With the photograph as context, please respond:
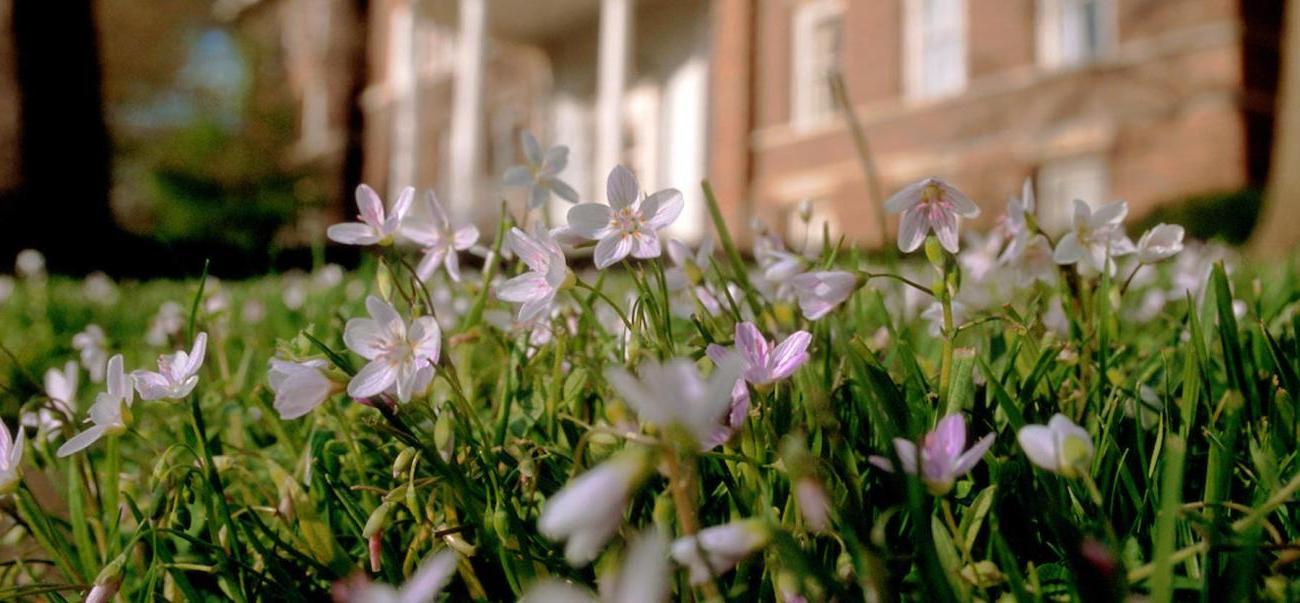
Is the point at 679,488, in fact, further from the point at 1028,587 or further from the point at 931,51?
the point at 931,51

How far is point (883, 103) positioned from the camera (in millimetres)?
13180

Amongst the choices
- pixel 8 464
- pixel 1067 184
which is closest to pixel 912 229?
pixel 8 464

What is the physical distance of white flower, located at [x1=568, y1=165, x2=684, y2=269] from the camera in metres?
0.77

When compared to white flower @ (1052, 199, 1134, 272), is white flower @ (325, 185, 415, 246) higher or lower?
higher

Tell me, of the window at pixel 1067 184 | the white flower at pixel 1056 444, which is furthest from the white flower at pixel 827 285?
the window at pixel 1067 184

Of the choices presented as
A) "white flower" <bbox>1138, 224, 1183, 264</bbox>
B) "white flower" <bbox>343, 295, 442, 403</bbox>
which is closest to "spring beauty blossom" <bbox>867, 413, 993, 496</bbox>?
"white flower" <bbox>343, 295, 442, 403</bbox>

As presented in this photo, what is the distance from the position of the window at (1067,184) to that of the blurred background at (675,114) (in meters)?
0.04

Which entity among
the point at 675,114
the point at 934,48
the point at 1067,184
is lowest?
the point at 1067,184

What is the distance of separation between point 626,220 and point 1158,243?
0.59m

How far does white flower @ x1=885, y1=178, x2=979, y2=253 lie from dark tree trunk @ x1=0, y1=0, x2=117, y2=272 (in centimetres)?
→ 1039

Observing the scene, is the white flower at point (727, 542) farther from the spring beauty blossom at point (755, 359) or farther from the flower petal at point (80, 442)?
the flower petal at point (80, 442)

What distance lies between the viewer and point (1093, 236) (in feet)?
3.21

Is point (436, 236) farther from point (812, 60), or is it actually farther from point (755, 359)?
point (812, 60)

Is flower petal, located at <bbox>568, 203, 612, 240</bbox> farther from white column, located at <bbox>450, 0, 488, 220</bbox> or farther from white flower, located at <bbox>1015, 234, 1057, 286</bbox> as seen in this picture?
white column, located at <bbox>450, 0, 488, 220</bbox>
